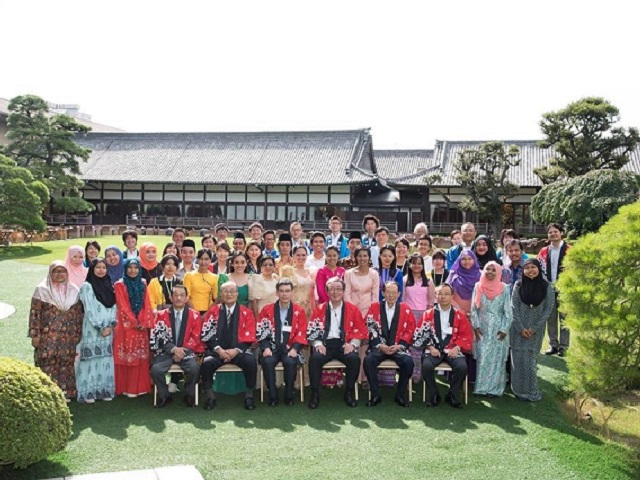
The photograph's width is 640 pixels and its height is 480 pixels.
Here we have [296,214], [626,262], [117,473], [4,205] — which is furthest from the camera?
[296,214]

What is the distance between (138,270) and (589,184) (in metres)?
20.3

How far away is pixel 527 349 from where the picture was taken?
7195 mm

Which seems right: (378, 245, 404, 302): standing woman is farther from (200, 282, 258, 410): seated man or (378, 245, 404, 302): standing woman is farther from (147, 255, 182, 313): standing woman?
(147, 255, 182, 313): standing woman

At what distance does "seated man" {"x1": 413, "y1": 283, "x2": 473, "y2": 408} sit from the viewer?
270 inches

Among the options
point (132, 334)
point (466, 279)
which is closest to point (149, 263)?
point (132, 334)

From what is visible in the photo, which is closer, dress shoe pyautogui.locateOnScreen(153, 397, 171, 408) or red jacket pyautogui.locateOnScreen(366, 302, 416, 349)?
dress shoe pyautogui.locateOnScreen(153, 397, 171, 408)

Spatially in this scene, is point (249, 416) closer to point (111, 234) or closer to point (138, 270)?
point (138, 270)

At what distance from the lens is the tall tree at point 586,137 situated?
87.4 feet

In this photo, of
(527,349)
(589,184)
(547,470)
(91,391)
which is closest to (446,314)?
(527,349)

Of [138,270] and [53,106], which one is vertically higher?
[53,106]

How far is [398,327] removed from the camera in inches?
Answer: 280

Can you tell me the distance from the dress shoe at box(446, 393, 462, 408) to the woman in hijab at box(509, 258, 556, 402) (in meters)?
0.87

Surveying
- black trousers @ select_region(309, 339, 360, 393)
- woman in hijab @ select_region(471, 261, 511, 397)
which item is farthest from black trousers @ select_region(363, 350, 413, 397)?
woman in hijab @ select_region(471, 261, 511, 397)

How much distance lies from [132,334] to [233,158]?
3110 cm
